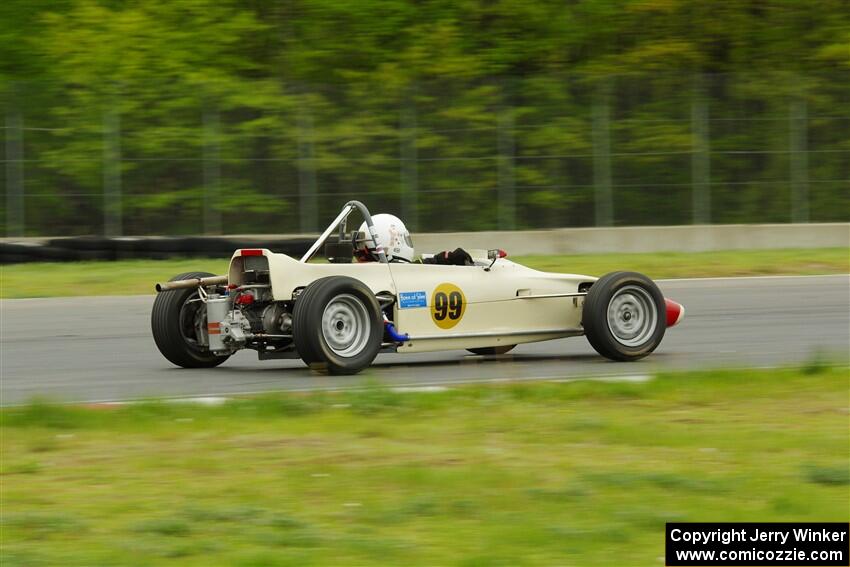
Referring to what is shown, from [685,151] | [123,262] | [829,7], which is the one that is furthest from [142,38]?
[829,7]

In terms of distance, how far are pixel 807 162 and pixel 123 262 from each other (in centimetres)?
1149

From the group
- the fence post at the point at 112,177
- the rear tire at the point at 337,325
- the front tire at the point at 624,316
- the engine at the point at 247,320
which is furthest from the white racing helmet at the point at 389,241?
the fence post at the point at 112,177

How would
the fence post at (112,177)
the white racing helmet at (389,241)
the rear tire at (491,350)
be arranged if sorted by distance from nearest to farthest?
the white racing helmet at (389,241) → the rear tire at (491,350) → the fence post at (112,177)

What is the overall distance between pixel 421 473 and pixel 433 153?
16142mm

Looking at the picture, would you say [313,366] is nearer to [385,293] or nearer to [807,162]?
[385,293]

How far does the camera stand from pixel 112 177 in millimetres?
21828

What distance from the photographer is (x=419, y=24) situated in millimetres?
30078

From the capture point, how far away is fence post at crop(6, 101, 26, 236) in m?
21.4

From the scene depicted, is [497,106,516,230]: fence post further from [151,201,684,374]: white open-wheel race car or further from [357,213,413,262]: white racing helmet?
[357,213,413,262]: white racing helmet

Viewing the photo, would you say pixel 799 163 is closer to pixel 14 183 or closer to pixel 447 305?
pixel 14 183

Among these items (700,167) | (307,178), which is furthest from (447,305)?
(700,167)

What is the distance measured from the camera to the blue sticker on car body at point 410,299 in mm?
11062

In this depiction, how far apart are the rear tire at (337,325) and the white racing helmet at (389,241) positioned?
77 centimetres

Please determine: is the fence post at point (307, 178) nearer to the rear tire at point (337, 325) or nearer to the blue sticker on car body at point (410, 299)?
the blue sticker on car body at point (410, 299)
